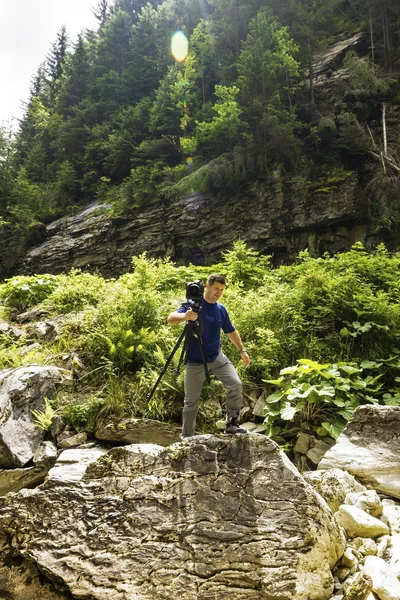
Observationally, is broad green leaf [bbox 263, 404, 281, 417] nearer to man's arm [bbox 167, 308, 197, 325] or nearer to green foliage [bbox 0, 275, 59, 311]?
man's arm [bbox 167, 308, 197, 325]

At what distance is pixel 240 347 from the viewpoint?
462 cm

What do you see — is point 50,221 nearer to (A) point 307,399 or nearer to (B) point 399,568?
(A) point 307,399

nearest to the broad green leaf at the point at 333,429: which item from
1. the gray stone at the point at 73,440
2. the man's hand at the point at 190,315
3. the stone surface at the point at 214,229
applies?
the man's hand at the point at 190,315

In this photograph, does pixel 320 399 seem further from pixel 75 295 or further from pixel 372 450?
pixel 75 295

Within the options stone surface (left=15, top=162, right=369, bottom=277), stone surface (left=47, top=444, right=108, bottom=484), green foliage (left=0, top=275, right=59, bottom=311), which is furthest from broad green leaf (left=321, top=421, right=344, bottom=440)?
stone surface (left=15, top=162, right=369, bottom=277)

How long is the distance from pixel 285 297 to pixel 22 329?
6.40 m

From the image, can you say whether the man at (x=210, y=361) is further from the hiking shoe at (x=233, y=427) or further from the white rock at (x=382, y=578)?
the white rock at (x=382, y=578)

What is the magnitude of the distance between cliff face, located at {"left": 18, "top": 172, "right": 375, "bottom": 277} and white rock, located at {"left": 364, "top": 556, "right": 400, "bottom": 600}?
50.5ft

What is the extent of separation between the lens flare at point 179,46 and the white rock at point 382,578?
31.5 metres

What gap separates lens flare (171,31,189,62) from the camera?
1039 inches

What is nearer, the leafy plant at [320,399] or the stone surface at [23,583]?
the stone surface at [23,583]

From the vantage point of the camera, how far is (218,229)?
1825 cm

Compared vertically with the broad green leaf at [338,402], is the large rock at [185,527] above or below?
below

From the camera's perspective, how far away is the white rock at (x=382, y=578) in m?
2.31
